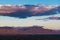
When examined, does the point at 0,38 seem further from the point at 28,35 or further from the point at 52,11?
the point at 52,11

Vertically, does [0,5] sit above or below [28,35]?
above

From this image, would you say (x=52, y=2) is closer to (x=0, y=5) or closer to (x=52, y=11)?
(x=52, y=11)

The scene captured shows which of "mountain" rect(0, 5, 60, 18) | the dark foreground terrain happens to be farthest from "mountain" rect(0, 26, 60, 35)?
"mountain" rect(0, 5, 60, 18)

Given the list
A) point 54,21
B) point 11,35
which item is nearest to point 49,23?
point 54,21

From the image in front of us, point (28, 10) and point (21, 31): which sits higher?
point (28, 10)

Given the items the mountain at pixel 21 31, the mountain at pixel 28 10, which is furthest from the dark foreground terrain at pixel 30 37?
the mountain at pixel 28 10

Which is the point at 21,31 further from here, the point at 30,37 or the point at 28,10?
the point at 28,10

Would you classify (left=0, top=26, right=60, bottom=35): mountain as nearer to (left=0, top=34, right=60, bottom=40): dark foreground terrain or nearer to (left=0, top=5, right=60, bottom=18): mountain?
(left=0, top=34, right=60, bottom=40): dark foreground terrain

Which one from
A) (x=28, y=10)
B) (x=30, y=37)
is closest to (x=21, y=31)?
(x=30, y=37)
